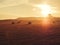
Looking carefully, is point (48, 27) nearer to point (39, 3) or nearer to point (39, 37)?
point (39, 37)

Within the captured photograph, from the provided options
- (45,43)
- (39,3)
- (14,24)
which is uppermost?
(39,3)

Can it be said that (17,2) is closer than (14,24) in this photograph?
No

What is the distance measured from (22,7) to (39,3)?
0.39 ft

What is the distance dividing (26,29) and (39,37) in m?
0.08

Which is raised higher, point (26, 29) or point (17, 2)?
point (17, 2)

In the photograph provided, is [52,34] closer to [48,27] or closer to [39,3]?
[48,27]

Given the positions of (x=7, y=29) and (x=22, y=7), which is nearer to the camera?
(x=7, y=29)

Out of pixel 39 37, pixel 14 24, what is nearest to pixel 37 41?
pixel 39 37

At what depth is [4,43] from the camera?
31.6 inches

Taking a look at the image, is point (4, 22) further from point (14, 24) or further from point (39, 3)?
point (39, 3)

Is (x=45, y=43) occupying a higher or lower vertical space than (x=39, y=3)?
lower

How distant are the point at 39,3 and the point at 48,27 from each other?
284 millimetres

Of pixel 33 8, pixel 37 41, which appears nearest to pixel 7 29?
pixel 37 41

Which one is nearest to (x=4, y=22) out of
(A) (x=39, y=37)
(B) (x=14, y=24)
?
(B) (x=14, y=24)
